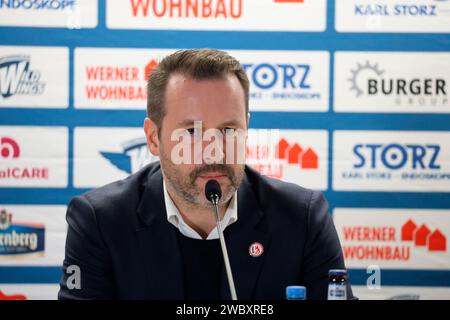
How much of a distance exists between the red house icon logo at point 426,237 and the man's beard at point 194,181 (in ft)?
5.01

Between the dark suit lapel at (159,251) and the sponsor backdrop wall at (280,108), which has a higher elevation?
the sponsor backdrop wall at (280,108)

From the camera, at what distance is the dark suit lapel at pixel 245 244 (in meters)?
1.66

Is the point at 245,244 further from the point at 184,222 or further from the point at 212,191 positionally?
the point at 212,191

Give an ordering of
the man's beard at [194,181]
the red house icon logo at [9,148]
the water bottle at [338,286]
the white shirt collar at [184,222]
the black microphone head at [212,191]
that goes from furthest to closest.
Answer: the red house icon logo at [9,148] < the white shirt collar at [184,222] < the man's beard at [194,181] < the black microphone head at [212,191] < the water bottle at [338,286]

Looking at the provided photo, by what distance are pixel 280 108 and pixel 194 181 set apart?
1443mm

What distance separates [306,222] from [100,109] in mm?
1461

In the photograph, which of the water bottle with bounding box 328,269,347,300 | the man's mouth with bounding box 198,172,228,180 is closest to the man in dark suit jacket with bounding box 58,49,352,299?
the man's mouth with bounding box 198,172,228,180

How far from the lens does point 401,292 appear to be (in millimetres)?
2955

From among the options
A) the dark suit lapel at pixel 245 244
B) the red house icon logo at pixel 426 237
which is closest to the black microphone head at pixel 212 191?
the dark suit lapel at pixel 245 244

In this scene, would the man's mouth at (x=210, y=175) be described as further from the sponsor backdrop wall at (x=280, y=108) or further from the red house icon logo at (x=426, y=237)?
the red house icon logo at (x=426, y=237)

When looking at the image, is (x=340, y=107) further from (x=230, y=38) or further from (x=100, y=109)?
(x=100, y=109)

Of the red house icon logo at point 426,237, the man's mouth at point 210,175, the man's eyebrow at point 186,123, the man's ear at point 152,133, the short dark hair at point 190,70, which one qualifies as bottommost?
the red house icon logo at point 426,237
